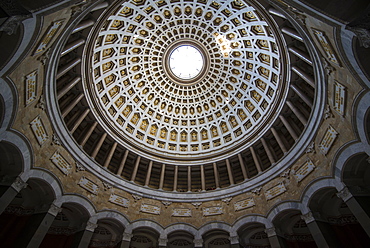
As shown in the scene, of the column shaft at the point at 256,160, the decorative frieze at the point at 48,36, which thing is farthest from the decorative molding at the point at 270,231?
the decorative frieze at the point at 48,36

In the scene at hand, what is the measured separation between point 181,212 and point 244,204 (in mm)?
5082

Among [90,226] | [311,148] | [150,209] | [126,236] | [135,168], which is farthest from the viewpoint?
[135,168]

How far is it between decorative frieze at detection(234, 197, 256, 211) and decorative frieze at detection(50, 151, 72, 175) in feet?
41.7

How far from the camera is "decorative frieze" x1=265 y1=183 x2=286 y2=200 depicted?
15.4 m

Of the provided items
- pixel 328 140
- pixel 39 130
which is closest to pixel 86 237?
pixel 39 130

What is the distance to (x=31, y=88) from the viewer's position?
39.2 ft

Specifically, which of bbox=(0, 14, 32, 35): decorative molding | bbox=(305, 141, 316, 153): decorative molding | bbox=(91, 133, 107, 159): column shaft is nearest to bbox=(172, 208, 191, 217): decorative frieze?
bbox=(91, 133, 107, 159): column shaft

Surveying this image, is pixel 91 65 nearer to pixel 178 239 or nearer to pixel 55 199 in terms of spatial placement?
pixel 55 199

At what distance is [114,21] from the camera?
18938 mm

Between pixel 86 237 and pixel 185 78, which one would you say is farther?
pixel 185 78

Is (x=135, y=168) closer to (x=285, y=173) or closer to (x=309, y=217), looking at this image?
(x=285, y=173)

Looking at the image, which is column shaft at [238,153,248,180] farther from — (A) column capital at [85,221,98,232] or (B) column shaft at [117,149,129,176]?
(A) column capital at [85,221,98,232]

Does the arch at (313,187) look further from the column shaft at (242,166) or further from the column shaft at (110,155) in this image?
the column shaft at (110,155)

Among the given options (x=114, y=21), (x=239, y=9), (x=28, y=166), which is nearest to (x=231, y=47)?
(x=239, y=9)
